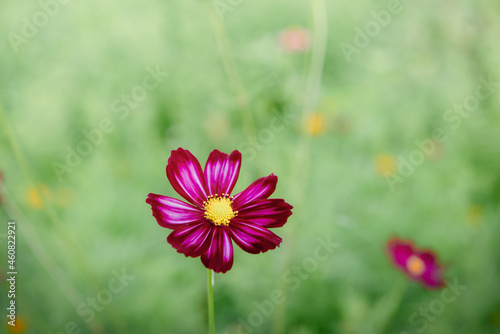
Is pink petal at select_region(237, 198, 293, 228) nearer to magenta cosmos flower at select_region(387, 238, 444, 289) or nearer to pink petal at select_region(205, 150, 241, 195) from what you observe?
pink petal at select_region(205, 150, 241, 195)

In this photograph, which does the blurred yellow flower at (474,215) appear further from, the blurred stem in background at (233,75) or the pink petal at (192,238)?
the pink petal at (192,238)

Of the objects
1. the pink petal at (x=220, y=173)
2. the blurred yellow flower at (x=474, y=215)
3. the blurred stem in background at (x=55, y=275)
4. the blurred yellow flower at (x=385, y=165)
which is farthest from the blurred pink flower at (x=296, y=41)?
the pink petal at (x=220, y=173)

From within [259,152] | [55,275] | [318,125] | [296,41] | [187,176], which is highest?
[296,41]

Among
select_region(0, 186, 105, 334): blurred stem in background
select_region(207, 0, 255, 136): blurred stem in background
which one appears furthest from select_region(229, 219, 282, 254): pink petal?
select_region(0, 186, 105, 334): blurred stem in background

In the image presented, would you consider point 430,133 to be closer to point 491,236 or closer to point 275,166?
point 491,236

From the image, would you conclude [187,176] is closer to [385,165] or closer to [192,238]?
[192,238]

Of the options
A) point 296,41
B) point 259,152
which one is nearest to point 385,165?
point 259,152
